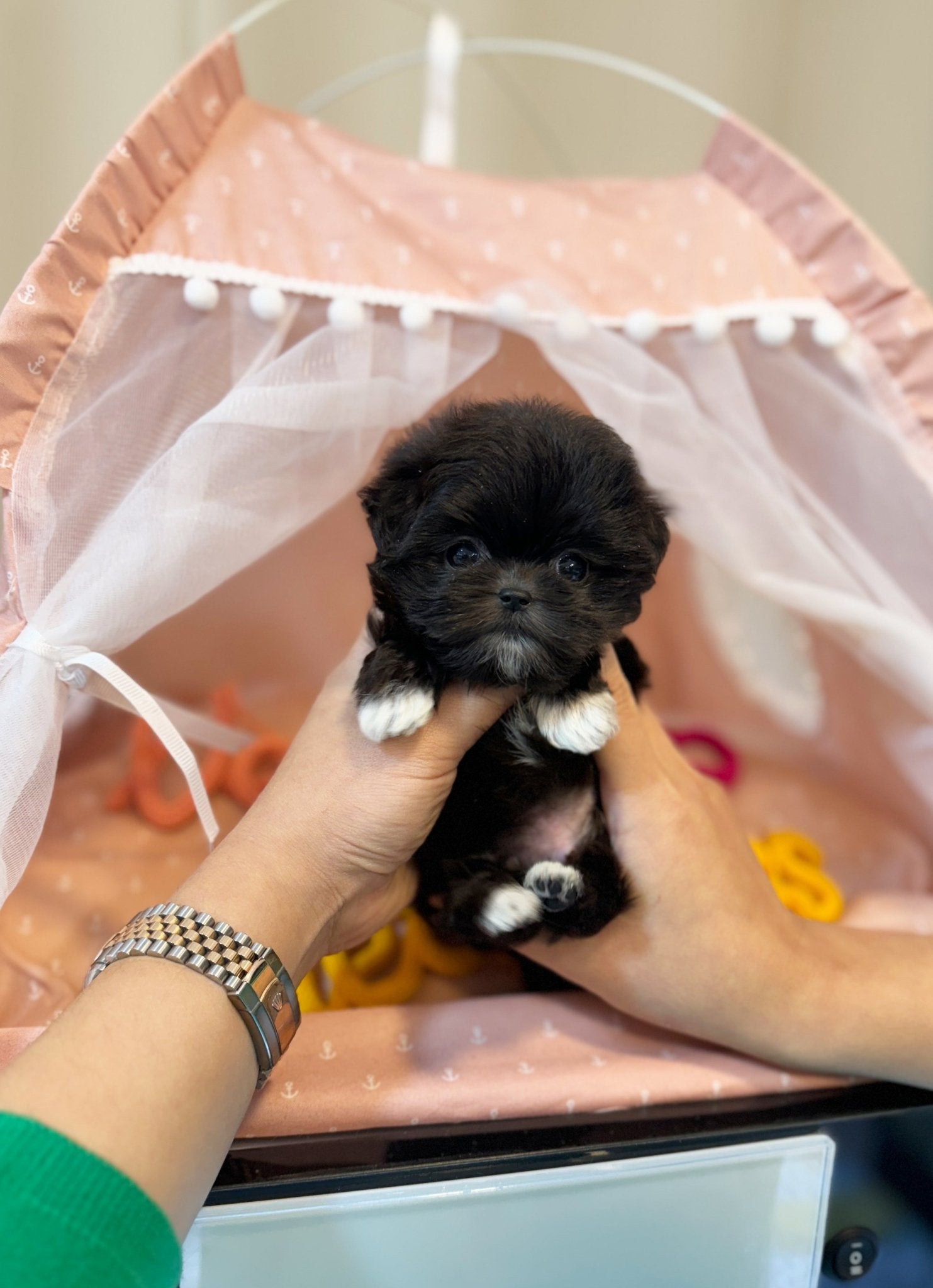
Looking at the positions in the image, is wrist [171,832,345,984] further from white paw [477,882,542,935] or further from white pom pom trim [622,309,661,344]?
white pom pom trim [622,309,661,344]

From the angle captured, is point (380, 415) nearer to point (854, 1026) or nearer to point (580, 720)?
point (580, 720)

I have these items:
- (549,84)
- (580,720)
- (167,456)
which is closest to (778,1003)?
(580,720)

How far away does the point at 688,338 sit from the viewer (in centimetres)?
146

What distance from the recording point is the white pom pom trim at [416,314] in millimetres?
1333

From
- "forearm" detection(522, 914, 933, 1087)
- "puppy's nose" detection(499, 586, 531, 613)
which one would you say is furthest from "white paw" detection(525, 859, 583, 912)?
"puppy's nose" detection(499, 586, 531, 613)

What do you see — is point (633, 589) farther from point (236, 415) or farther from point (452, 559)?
point (236, 415)

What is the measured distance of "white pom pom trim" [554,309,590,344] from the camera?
1351mm

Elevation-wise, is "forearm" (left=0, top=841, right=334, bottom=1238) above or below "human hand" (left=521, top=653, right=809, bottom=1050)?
below

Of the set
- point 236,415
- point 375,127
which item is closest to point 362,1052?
point 236,415

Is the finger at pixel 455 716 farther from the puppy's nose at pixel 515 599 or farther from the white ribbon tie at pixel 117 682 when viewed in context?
the white ribbon tie at pixel 117 682

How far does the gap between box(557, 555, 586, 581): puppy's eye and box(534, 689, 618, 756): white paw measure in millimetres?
136

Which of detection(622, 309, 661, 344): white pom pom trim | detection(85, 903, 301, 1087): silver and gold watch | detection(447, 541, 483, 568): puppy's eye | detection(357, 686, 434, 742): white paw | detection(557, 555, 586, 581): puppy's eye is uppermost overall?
detection(622, 309, 661, 344): white pom pom trim

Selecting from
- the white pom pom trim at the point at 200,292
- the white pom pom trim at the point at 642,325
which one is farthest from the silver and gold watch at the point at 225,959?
the white pom pom trim at the point at 642,325

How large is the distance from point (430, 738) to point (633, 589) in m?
0.27
